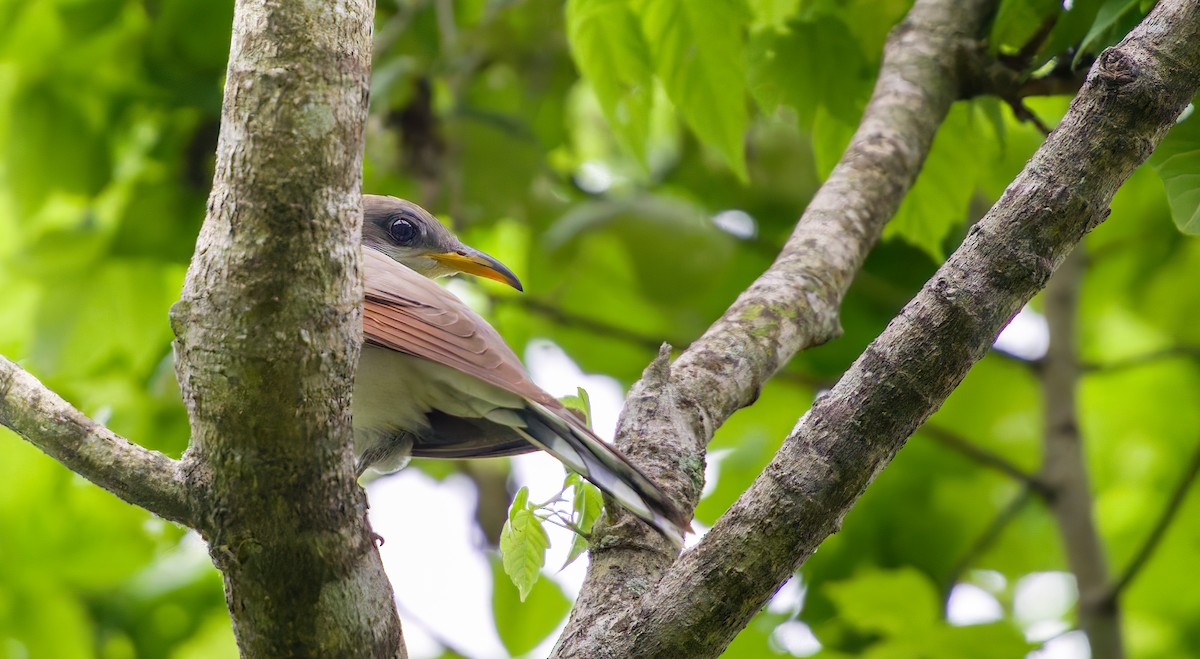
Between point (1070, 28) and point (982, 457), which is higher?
point (1070, 28)

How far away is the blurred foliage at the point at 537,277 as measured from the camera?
200 inches

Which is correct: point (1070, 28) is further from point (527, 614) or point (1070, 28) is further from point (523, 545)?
point (527, 614)

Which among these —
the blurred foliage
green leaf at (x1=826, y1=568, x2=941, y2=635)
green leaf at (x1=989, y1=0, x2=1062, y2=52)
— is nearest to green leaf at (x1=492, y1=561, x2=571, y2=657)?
the blurred foliage

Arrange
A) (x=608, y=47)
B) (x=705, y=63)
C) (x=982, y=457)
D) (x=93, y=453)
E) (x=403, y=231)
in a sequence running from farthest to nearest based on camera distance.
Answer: (x=982, y=457) < (x=403, y=231) < (x=608, y=47) < (x=705, y=63) < (x=93, y=453)

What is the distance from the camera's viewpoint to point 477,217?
5824 mm

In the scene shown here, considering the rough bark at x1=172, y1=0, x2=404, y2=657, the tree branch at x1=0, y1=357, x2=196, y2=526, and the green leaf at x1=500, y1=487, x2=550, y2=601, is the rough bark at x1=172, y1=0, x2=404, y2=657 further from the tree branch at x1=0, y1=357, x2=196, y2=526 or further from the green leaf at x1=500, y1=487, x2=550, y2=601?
the green leaf at x1=500, y1=487, x2=550, y2=601

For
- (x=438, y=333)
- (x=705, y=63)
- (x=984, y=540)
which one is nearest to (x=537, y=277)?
(x=705, y=63)

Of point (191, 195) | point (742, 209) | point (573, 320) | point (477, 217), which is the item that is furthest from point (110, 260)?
point (742, 209)

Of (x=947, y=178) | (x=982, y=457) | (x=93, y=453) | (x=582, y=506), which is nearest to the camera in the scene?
(x=93, y=453)

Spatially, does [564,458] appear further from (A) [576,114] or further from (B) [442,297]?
(A) [576,114]

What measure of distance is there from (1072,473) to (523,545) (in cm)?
356

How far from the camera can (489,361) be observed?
2965 mm

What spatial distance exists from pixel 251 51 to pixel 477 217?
3832 mm

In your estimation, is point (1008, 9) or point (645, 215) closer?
point (1008, 9)
